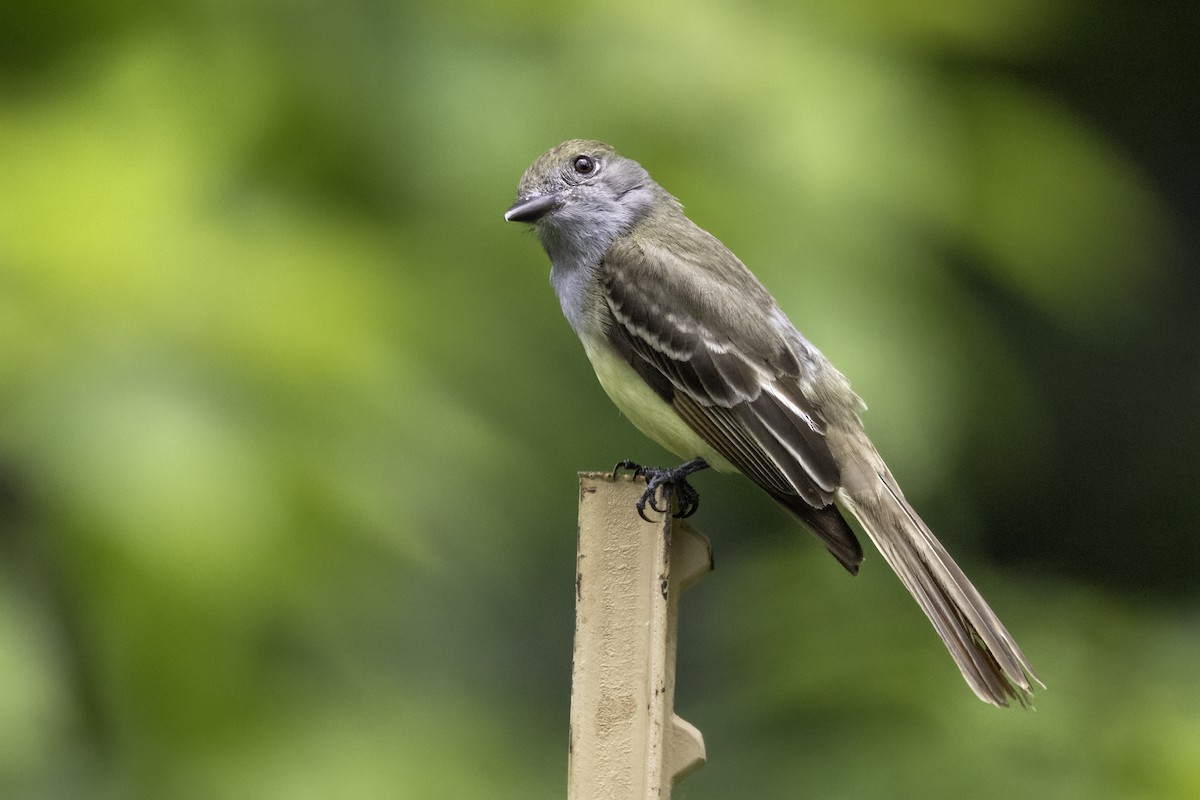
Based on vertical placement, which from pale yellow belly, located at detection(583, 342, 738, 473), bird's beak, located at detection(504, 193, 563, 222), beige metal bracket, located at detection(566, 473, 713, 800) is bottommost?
beige metal bracket, located at detection(566, 473, 713, 800)

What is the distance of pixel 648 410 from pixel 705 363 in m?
0.16

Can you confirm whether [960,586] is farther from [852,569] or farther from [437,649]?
[437,649]

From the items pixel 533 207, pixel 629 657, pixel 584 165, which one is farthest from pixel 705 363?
pixel 629 657

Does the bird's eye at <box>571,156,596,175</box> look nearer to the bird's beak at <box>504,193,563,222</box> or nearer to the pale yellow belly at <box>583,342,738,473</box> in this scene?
the bird's beak at <box>504,193,563,222</box>

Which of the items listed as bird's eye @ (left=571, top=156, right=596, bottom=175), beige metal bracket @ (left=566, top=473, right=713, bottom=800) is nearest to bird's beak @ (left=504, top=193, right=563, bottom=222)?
bird's eye @ (left=571, top=156, right=596, bottom=175)

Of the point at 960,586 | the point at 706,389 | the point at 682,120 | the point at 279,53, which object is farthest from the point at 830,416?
the point at 279,53

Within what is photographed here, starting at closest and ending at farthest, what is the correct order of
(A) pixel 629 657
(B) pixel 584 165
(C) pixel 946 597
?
(A) pixel 629 657
(C) pixel 946 597
(B) pixel 584 165

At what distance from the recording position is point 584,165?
11.4ft

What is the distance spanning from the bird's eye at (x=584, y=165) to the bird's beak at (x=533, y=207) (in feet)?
0.48

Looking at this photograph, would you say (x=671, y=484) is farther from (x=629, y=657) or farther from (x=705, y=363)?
(x=705, y=363)

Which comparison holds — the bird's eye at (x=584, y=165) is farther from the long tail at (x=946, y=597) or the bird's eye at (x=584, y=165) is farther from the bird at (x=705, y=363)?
the long tail at (x=946, y=597)

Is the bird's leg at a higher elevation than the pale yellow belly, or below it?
below

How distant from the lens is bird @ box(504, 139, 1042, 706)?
2.96 metres

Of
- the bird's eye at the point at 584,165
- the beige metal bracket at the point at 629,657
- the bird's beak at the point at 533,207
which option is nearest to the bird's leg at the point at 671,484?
the beige metal bracket at the point at 629,657
